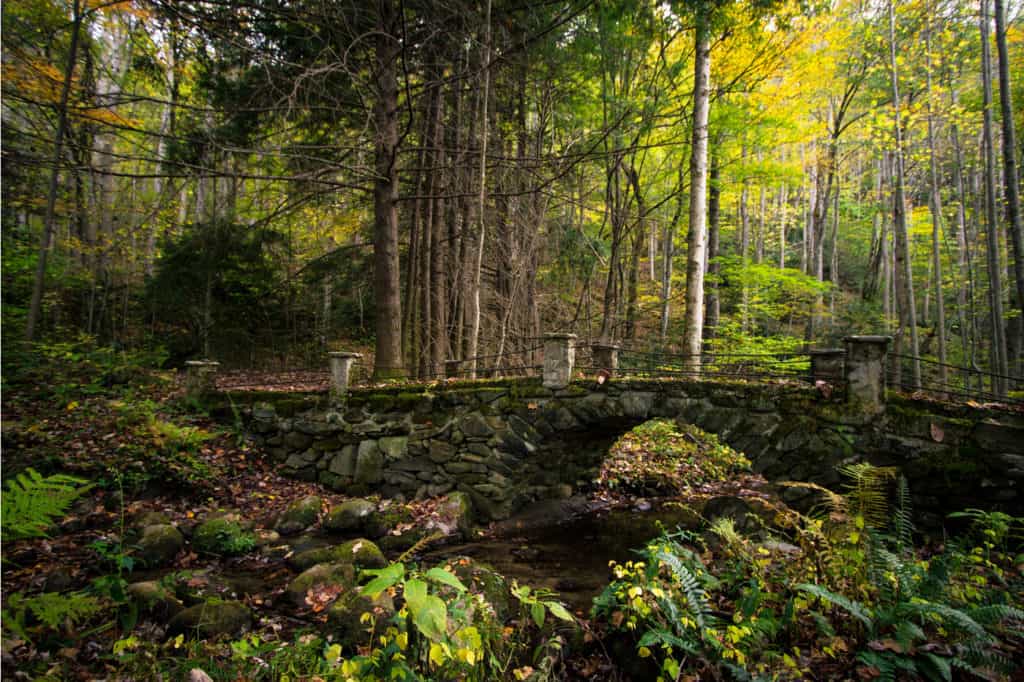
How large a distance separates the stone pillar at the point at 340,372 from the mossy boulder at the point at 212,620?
13.0ft

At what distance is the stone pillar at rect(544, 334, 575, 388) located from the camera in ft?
21.8

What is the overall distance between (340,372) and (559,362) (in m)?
3.64

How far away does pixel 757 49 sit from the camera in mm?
8984

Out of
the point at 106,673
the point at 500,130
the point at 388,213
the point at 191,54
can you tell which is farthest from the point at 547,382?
the point at 191,54

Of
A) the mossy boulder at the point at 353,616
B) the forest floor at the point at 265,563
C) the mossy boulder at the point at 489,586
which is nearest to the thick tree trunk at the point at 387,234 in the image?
the forest floor at the point at 265,563

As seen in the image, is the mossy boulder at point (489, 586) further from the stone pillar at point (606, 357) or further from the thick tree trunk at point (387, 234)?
the thick tree trunk at point (387, 234)

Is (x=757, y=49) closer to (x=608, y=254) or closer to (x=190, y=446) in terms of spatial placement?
(x=608, y=254)

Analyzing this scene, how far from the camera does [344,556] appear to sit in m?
5.03

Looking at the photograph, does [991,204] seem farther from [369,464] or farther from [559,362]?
[369,464]

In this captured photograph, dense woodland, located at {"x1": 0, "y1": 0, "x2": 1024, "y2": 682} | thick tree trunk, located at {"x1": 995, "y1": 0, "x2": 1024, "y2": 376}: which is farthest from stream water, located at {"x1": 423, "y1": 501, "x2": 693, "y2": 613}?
thick tree trunk, located at {"x1": 995, "y1": 0, "x2": 1024, "y2": 376}

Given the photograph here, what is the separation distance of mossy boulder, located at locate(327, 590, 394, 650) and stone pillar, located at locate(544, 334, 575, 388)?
3.66 metres

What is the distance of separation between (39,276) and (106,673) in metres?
7.36

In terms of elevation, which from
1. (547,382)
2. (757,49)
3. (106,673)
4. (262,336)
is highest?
(757,49)

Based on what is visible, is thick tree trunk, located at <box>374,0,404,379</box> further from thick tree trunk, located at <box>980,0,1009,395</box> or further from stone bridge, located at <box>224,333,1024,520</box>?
thick tree trunk, located at <box>980,0,1009,395</box>
